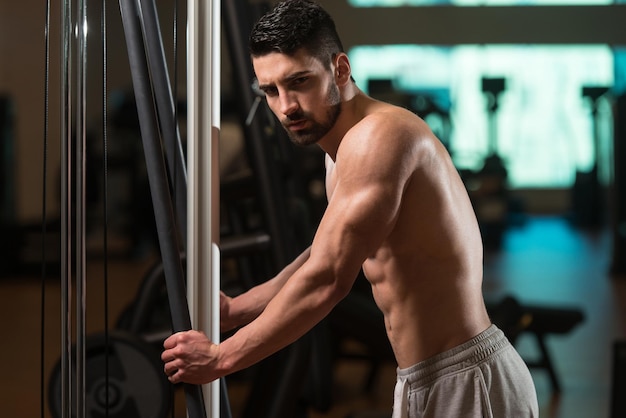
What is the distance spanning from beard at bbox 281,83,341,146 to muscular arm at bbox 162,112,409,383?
8cm

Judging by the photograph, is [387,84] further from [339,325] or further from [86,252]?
[86,252]

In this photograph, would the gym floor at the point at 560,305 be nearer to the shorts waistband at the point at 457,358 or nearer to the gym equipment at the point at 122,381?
the gym equipment at the point at 122,381

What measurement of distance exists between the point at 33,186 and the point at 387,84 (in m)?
0.94

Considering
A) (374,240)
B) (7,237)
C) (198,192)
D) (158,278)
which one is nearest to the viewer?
(374,240)

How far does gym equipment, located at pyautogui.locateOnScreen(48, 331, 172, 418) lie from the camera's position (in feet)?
5.03

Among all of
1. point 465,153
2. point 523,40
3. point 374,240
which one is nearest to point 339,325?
point 465,153

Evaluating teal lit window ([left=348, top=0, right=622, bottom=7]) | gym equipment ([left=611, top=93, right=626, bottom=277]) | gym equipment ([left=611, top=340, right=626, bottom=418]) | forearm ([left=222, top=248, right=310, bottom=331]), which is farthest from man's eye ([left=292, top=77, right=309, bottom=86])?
gym equipment ([left=611, top=340, right=626, bottom=418])

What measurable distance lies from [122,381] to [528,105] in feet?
4.83

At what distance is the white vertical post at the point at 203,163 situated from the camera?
4.60 feet

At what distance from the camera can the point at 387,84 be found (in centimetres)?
236

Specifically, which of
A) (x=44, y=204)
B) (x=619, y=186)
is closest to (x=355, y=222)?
(x=44, y=204)

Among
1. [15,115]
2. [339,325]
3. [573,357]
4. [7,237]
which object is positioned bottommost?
[573,357]

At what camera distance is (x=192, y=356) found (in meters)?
1.34

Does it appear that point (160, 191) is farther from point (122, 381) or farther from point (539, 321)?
point (539, 321)
